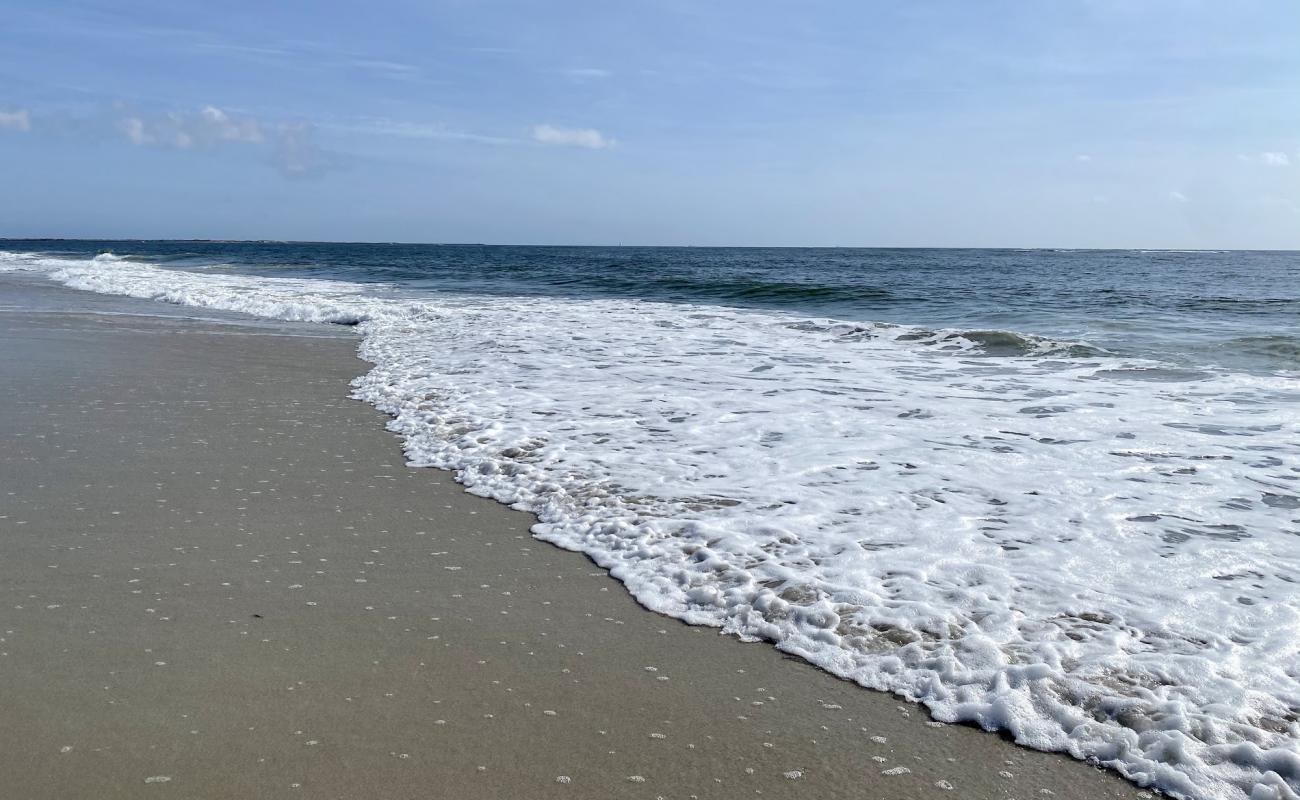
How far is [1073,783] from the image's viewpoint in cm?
255

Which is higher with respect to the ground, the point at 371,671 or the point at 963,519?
the point at 963,519

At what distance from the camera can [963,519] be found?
4711 mm

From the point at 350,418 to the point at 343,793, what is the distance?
5267mm

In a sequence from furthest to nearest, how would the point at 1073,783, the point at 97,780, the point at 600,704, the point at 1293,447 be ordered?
the point at 1293,447
the point at 600,704
the point at 1073,783
the point at 97,780

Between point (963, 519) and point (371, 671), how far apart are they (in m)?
3.05

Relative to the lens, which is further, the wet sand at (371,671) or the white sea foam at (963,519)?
the white sea foam at (963,519)

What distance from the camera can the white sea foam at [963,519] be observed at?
2969 millimetres

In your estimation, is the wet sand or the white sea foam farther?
the white sea foam

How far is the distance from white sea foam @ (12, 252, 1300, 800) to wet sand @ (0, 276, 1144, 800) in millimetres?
257

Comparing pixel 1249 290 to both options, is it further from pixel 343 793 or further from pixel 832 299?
pixel 343 793

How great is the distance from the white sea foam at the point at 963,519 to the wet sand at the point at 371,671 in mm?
257

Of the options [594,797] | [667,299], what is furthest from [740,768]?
[667,299]

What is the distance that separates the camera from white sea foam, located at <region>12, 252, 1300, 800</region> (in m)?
2.97

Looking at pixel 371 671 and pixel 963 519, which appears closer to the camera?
pixel 371 671
